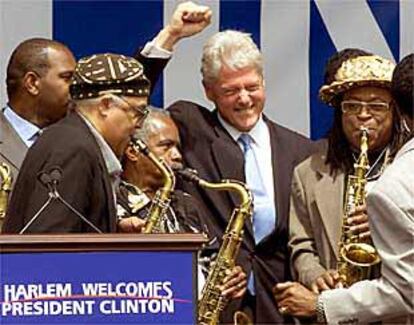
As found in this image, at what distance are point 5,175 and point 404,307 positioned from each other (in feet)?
5.09

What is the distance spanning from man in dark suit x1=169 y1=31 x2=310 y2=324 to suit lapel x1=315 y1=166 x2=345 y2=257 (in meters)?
0.19

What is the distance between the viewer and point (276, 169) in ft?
15.7

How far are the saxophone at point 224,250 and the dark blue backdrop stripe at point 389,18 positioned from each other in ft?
2.58

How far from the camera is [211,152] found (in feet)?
15.9

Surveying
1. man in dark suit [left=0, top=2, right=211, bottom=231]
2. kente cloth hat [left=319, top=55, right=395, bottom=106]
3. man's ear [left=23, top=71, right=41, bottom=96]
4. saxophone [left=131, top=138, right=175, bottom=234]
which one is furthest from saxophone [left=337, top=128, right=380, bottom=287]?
man's ear [left=23, top=71, right=41, bottom=96]

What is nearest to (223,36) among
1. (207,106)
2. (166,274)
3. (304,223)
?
(207,106)

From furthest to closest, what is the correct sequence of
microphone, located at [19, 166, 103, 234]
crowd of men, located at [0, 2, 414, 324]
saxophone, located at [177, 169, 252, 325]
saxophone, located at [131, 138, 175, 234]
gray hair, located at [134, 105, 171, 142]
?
gray hair, located at [134, 105, 171, 142]
saxophone, located at [177, 169, 252, 325]
saxophone, located at [131, 138, 175, 234]
crowd of men, located at [0, 2, 414, 324]
microphone, located at [19, 166, 103, 234]

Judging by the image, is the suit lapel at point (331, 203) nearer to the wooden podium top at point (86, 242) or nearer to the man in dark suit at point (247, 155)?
the man in dark suit at point (247, 155)

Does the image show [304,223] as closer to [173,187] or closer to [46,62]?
[173,187]

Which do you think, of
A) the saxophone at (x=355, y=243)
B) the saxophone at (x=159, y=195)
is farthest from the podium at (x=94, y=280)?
the saxophone at (x=159, y=195)

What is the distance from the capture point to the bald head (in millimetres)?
4809

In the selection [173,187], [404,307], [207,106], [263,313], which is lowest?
[404,307]

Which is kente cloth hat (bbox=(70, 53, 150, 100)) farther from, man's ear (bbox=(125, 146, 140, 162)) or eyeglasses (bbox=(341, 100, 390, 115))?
eyeglasses (bbox=(341, 100, 390, 115))

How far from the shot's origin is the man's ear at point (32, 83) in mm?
4812
